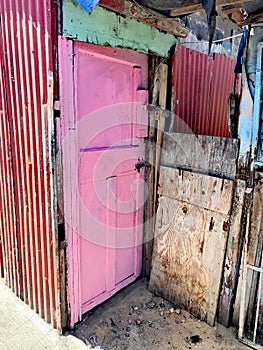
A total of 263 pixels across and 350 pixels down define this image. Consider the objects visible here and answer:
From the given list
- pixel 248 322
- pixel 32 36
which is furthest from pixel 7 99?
pixel 248 322

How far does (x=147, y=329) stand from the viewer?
7.55ft

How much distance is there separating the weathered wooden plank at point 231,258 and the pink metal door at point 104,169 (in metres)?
0.91

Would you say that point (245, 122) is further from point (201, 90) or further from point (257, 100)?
point (201, 90)

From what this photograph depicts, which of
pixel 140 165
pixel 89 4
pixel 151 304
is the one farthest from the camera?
pixel 140 165

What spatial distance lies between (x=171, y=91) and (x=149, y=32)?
0.55 m

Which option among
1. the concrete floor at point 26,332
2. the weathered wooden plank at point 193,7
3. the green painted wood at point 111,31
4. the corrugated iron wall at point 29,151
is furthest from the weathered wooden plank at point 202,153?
the concrete floor at point 26,332

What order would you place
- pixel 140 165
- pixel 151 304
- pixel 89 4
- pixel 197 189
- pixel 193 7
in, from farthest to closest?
pixel 140 165, pixel 151 304, pixel 197 189, pixel 193 7, pixel 89 4

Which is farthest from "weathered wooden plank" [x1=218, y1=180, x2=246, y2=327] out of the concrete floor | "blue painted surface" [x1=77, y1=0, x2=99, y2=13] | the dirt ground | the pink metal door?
"blue painted surface" [x1=77, y1=0, x2=99, y2=13]

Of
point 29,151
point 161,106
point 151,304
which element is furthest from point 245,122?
point 151,304

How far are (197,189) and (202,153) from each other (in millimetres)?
298

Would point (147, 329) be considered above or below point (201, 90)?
below

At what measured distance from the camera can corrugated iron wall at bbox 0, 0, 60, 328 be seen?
6.15ft

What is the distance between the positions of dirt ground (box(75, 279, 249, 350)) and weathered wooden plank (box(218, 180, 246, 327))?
16cm

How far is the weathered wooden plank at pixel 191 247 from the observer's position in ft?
7.47
